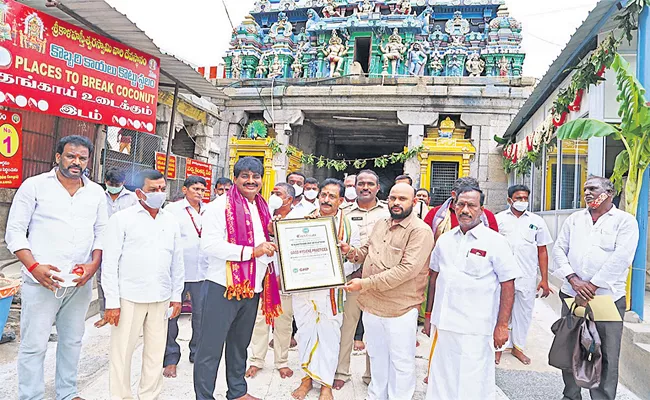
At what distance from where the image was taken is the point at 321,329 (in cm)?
338

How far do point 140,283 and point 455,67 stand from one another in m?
17.6

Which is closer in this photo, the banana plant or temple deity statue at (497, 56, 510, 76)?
the banana plant

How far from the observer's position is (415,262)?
116 inches

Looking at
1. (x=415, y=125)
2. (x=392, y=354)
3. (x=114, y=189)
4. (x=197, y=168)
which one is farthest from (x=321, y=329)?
(x=415, y=125)

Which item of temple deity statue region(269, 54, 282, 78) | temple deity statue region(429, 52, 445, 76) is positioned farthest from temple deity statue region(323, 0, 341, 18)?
temple deity statue region(429, 52, 445, 76)

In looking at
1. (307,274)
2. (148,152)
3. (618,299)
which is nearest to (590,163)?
(618,299)

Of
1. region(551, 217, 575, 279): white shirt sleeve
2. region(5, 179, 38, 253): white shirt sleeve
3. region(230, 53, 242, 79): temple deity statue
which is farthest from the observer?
region(230, 53, 242, 79): temple deity statue

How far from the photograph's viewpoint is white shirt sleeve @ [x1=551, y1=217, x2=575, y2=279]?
347cm

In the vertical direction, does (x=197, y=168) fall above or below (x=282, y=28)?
below

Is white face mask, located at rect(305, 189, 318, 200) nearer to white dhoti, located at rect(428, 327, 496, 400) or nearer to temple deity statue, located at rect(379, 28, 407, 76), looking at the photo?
white dhoti, located at rect(428, 327, 496, 400)

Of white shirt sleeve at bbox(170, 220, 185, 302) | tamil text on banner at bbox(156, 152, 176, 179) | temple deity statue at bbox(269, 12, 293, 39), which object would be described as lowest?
white shirt sleeve at bbox(170, 220, 185, 302)

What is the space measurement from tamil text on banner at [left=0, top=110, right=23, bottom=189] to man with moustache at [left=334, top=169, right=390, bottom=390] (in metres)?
4.79

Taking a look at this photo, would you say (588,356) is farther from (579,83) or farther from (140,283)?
(579,83)

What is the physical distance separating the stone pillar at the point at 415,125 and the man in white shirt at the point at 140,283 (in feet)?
33.5
